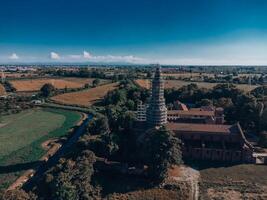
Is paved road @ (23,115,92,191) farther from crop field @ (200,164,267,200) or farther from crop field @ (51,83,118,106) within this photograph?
crop field @ (51,83,118,106)

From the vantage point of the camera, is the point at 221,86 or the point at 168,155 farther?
the point at 221,86

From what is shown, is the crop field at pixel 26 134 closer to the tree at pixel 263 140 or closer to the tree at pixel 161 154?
the tree at pixel 161 154

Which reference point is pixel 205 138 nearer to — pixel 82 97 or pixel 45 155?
pixel 45 155

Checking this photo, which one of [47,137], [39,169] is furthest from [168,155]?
[47,137]

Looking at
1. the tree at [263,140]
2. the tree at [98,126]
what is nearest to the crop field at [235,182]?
the tree at [263,140]

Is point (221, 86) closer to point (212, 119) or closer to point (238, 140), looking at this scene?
point (212, 119)
